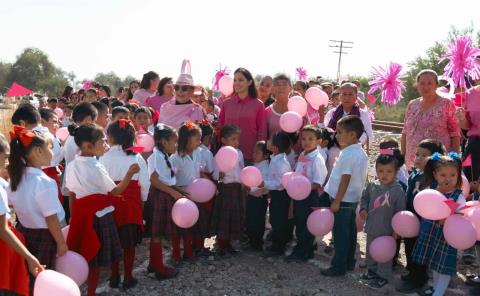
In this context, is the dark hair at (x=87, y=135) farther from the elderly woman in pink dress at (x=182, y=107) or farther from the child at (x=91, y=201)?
the elderly woman in pink dress at (x=182, y=107)

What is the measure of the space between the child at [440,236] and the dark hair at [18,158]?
3.04 metres

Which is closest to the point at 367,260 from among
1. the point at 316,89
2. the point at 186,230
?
the point at 186,230

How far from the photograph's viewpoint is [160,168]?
4.08 m

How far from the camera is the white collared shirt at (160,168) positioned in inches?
160

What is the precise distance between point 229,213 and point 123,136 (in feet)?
4.85

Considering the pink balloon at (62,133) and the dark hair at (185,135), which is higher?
the dark hair at (185,135)

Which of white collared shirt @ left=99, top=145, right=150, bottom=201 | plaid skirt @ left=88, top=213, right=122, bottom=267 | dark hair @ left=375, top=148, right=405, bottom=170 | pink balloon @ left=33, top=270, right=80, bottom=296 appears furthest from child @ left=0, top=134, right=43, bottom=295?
dark hair @ left=375, top=148, right=405, bottom=170

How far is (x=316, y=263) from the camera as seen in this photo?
15.2 feet

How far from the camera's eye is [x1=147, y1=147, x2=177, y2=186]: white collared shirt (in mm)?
4074

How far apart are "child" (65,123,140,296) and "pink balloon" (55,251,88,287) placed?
→ 32 cm

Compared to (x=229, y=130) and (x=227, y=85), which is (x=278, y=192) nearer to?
(x=229, y=130)

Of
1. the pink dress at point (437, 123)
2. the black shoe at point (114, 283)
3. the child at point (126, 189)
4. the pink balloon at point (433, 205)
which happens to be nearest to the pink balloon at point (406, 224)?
the pink balloon at point (433, 205)

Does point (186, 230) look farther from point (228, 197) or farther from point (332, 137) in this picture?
point (332, 137)

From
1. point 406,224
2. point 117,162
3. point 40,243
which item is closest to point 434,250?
point 406,224
